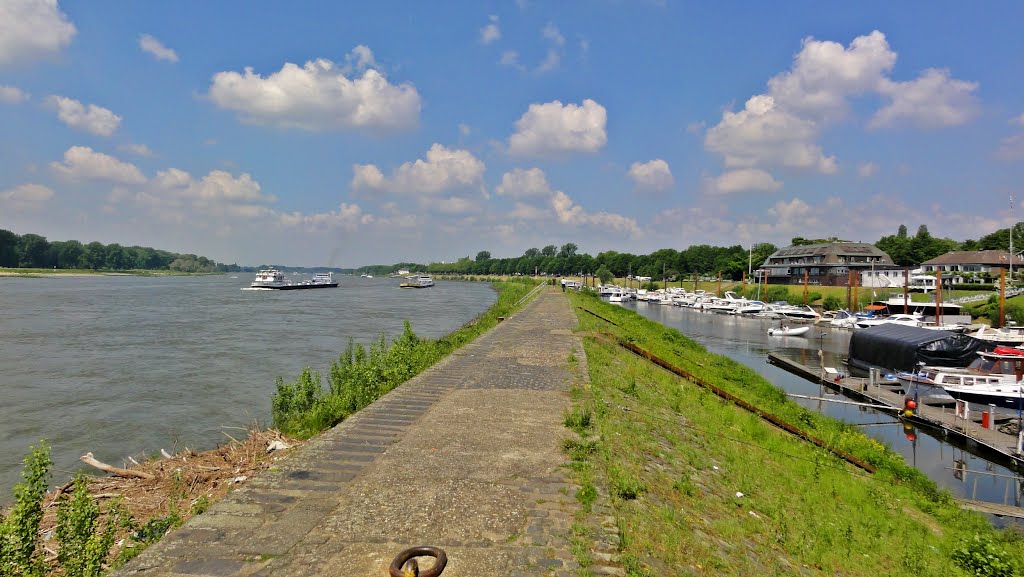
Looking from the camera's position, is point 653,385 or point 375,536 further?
point 653,385

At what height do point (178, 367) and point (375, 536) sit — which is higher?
point (375, 536)

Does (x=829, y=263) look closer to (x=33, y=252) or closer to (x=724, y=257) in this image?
(x=724, y=257)

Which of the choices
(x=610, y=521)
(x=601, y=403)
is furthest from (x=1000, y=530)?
(x=610, y=521)

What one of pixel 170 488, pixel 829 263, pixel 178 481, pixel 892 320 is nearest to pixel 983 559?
pixel 178 481

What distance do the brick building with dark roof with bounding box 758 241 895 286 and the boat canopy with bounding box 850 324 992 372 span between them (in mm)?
57424

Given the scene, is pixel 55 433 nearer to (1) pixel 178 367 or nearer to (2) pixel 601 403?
(1) pixel 178 367

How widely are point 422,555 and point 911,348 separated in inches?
1336

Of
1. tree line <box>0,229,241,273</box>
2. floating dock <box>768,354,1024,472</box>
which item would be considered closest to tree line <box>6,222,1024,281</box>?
tree line <box>0,229,241,273</box>

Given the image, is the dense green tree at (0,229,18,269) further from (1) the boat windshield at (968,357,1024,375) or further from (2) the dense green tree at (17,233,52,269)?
(1) the boat windshield at (968,357,1024,375)

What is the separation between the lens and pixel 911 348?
1172 inches

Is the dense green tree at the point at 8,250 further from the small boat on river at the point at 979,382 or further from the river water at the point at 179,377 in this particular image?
the small boat on river at the point at 979,382

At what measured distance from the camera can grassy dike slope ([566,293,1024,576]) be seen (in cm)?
612

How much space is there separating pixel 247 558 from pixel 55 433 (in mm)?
14782

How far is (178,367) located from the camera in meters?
24.3
